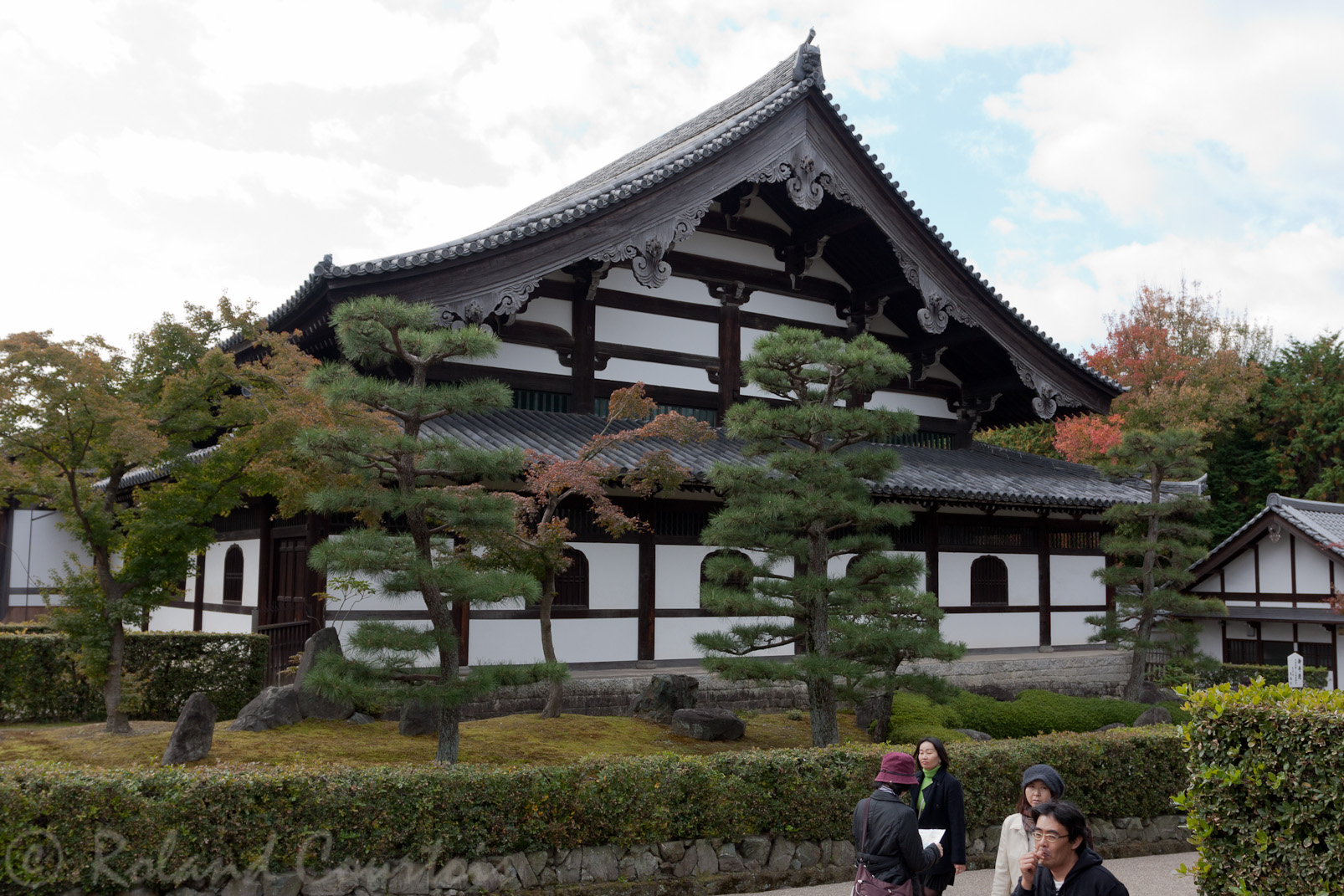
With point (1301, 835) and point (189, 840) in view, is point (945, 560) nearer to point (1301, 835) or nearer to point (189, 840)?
point (1301, 835)

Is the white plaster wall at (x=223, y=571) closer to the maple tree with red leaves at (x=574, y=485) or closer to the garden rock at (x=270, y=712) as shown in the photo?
the garden rock at (x=270, y=712)

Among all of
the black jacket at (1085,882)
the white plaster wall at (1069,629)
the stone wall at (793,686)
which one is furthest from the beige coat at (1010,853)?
the white plaster wall at (1069,629)

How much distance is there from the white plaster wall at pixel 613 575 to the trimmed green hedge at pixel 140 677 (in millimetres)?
4916

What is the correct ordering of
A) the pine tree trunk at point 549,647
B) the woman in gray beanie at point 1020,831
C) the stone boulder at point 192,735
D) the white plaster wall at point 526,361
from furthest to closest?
the white plaster wall at point 526,361 < the pine tree trunk at point 549,647 < the stone boulder at point 192,735 < the woman in gray beanie at point 1020,831

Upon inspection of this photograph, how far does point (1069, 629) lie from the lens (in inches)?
792

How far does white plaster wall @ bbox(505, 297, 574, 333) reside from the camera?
1545cm

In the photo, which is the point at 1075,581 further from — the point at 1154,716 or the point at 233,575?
the point at 233,575

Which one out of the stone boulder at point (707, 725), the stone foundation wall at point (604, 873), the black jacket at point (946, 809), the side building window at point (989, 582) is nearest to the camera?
the black jacket at point (946, 809)

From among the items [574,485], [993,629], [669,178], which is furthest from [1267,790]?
[993,629]

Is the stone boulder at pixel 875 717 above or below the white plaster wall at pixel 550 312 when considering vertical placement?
below

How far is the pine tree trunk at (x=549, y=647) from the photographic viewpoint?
40.7ft

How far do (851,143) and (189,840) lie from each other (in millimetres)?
14379

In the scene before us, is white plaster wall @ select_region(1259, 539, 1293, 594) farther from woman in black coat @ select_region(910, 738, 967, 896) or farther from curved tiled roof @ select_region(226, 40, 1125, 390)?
woman in black coat @ select_region(910, 738, 967, 896)

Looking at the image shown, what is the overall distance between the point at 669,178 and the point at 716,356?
352cm
